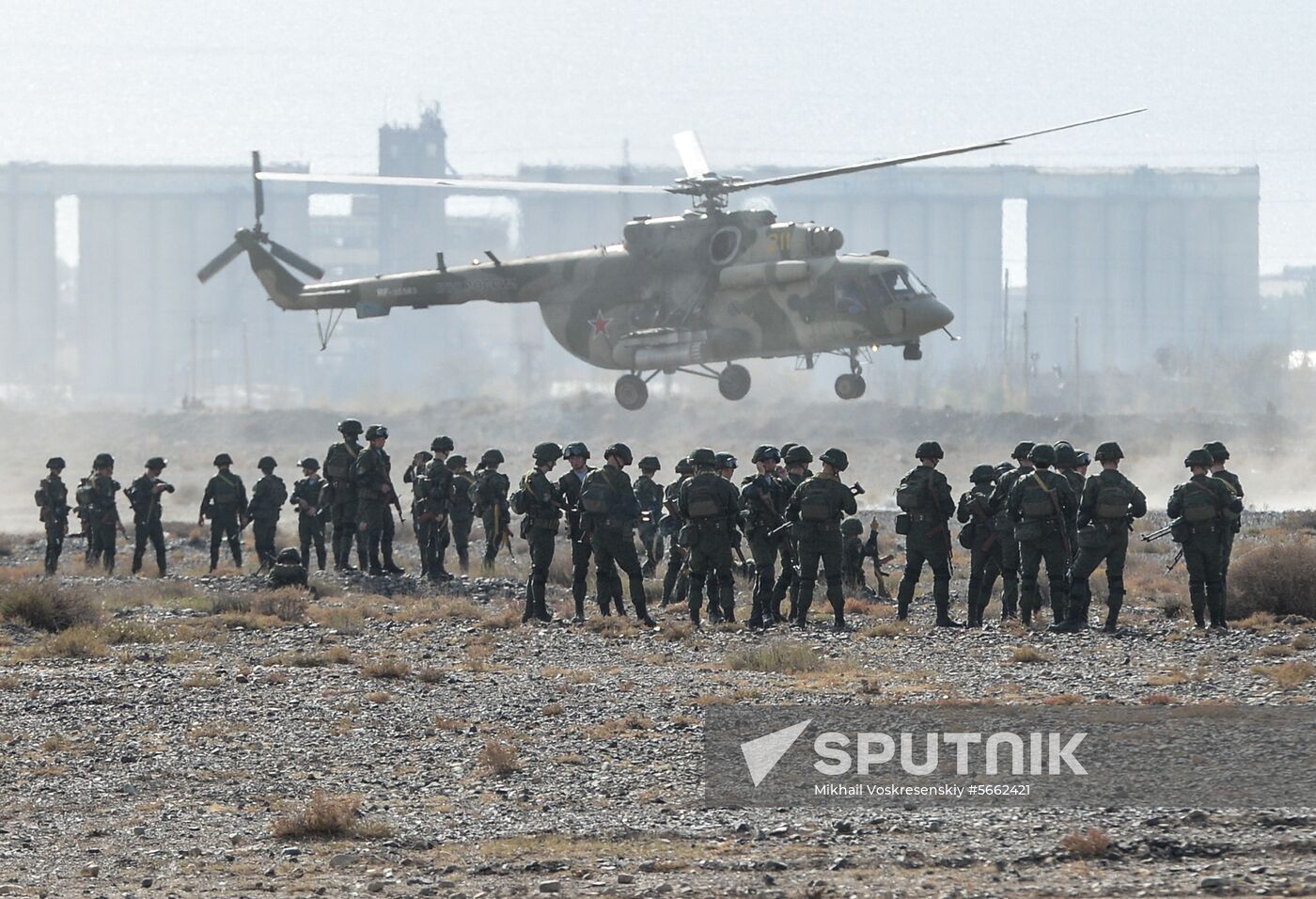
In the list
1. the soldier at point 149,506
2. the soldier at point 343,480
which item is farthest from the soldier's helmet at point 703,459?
the soldier at point 149,506

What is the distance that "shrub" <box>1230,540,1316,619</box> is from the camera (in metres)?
18.4

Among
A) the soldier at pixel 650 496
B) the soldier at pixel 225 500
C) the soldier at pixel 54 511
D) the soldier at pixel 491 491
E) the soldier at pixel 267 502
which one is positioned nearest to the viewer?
the soldier at pixel 491 491

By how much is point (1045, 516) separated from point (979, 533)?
116 cm

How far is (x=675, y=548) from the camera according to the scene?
66.2ft

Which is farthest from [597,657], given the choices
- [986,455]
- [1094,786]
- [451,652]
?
[986,455]

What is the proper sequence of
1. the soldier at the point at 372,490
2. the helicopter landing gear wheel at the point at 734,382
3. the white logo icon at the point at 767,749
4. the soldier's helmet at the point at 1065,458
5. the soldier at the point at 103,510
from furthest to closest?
the helicopter landing gear wheel at the point at 734,382 → the soldier at the point at 103,510 → the soldier at the point at 372,490 → the soldier's helmet at the point at 1065,458 → the white logo icon at the point at 767,749

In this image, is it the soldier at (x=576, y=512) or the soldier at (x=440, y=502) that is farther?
the soldier at (x=440, y=502)

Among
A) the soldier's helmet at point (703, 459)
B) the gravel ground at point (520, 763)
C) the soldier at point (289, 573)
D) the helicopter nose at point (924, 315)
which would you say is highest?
the helicopter nose at point (924, 315)

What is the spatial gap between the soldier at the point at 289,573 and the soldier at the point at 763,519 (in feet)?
23.3

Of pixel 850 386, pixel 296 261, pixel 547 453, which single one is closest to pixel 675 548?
pixel 547 453

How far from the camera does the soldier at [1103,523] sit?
1686 cm

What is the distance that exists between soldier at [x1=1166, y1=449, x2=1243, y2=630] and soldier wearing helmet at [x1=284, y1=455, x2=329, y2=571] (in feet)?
38.3

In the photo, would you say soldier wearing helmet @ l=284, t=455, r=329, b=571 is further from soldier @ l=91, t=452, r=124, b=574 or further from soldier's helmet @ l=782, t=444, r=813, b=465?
soldier's helmet @ l=782, t=444, r=813, b=465

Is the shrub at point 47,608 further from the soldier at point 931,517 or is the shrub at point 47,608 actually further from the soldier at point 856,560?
the soldier at point 931,517
